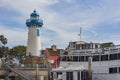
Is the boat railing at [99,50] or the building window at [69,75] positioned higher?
the boat railing at [99,50]

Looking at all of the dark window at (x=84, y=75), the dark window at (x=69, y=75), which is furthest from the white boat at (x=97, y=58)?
the dark window at (x=69, y=75)

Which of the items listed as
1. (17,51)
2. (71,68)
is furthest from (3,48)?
(71,68)

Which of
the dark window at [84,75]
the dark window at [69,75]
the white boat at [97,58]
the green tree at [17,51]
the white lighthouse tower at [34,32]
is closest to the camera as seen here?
the white boat at [97,58]

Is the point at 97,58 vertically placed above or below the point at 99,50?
below

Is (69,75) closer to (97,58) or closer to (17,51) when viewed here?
(97,58)

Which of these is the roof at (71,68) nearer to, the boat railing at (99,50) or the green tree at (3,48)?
the boat railing at (99,50)

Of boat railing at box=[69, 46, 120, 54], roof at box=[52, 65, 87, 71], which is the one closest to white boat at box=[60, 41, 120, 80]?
boat railing at box=[69, 46, 120, 54]

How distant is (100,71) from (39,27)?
26546 millimetres

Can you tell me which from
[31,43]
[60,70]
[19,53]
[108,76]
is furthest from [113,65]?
[19,53]

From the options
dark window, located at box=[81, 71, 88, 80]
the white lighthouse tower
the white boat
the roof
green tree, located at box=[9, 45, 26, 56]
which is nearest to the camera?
the white boat

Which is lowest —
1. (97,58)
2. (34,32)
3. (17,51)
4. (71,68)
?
(71,68)

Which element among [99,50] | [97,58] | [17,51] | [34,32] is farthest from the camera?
[17,51]

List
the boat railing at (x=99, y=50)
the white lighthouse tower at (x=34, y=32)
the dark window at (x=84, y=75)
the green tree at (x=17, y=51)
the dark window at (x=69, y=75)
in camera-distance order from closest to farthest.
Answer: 1. the boat railing at (x=99, y=50)
2. the dark window at (x=84, y=75)
3. the dark window at (x=69, y=75)
4. the white lighthouse tower at (x=34, y=32)
5. the green tree at (x=17, y=51)

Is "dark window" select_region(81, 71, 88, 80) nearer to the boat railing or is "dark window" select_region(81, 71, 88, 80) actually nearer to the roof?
the roof
